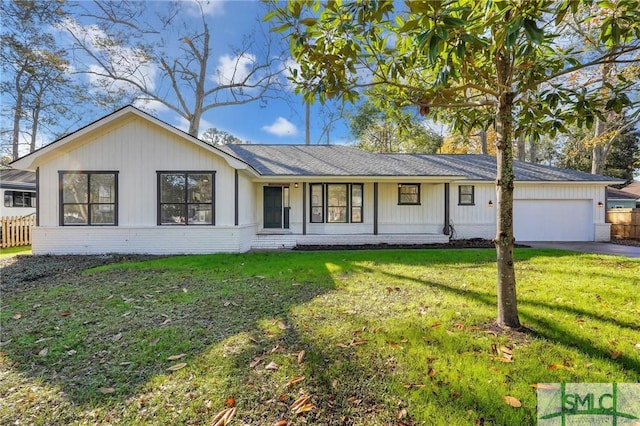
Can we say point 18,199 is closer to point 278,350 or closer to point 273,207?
point 273,207

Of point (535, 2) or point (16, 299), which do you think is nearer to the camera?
point (535, 2)

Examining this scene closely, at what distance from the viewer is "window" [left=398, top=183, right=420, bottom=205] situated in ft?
43.4

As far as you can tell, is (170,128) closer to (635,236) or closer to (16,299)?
(16,299)

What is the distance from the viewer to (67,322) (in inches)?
162

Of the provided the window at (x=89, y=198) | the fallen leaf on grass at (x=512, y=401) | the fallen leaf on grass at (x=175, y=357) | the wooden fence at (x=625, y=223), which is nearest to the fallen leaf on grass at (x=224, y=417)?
the fallen leaf on grass at (x=175, y=357)

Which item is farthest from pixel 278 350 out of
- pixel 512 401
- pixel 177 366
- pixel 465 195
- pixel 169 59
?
pixel 169 59

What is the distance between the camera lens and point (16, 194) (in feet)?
58.5

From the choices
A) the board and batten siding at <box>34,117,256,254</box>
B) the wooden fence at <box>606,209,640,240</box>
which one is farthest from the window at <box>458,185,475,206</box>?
the board and batten siding at <box>34,117,256,254</box>

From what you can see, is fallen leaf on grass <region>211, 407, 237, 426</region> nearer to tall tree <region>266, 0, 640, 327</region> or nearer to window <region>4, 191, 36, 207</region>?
tall tree <region>266, 0, 640, 327</region>

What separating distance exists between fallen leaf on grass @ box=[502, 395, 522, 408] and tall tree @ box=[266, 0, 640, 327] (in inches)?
59.7

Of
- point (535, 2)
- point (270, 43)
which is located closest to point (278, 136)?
point (270, 43)

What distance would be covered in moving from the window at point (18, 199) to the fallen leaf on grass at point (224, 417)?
→ 22.5 meters

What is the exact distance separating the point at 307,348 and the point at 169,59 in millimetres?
22572

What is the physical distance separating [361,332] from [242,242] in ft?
24.4
